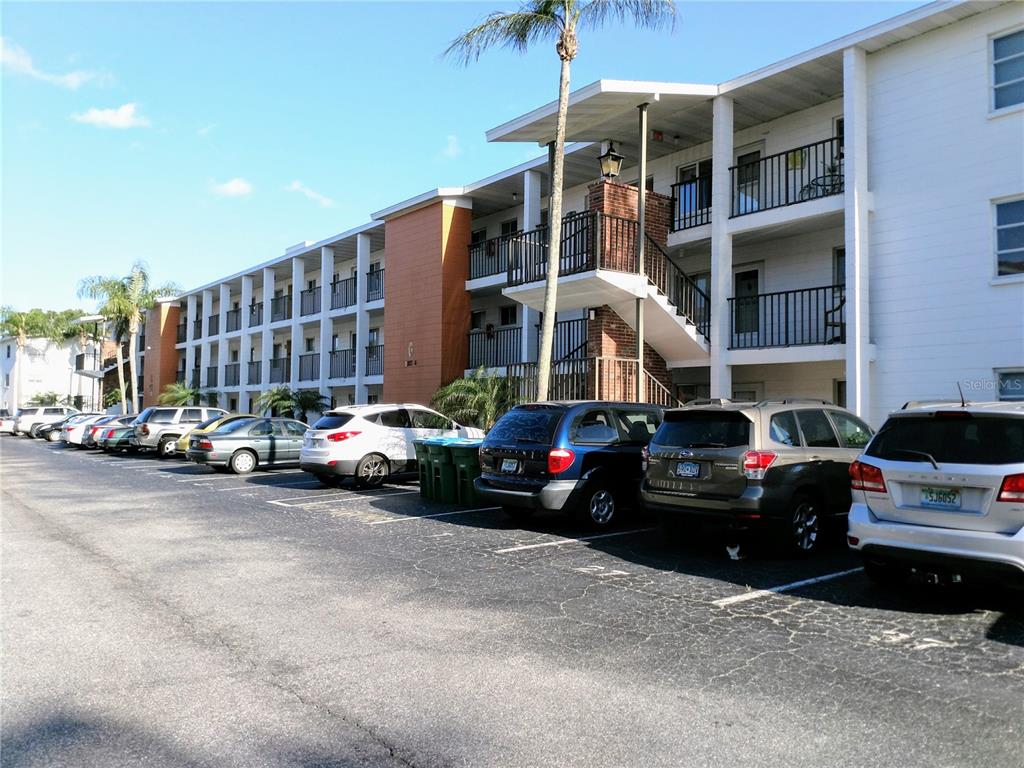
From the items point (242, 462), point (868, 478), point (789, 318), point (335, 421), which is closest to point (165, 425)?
point (242, 462)

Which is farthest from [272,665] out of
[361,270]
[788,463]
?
[361,270]

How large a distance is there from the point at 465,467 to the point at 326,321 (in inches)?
770

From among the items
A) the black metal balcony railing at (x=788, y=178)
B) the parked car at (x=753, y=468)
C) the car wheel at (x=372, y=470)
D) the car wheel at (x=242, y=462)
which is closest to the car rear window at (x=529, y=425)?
the parked car at (x=753, y=468)

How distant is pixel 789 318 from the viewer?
15852 millimetres

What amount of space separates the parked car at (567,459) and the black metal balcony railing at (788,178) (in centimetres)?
736

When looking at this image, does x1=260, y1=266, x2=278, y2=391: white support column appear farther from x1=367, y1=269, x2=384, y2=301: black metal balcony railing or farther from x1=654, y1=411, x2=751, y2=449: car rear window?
x1=654, y1=411, x2=751, y2=449: car rear window

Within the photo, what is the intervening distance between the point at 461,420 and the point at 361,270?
1161 cm

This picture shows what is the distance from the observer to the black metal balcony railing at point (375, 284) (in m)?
27.7

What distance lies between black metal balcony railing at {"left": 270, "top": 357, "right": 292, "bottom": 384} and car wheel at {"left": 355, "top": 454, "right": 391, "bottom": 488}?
19902 millimetres

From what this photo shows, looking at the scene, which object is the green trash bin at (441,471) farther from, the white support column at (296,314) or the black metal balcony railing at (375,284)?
the white support column at (296,314)

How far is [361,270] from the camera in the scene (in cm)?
2808

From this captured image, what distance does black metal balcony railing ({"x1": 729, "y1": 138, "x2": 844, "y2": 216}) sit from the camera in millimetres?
14812

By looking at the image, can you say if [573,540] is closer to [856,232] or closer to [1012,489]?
[1012,489]

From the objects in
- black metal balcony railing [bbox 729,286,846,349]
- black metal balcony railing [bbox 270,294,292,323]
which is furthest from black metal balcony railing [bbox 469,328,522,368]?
black metal balcony railing [bbox 270,294,292,323]
